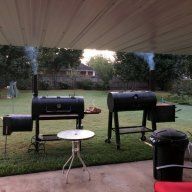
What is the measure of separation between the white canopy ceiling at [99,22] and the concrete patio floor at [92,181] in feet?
8.28

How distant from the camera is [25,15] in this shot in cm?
391

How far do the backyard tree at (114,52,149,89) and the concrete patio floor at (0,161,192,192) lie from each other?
17.4 m

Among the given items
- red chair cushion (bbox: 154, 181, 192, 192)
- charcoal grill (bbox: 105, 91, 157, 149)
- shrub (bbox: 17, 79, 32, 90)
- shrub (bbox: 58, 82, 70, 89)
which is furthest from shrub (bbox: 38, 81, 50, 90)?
red chair cushion (bbox: 154, 181, 192, 192)

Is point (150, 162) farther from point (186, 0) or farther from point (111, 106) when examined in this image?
point (186, 0)

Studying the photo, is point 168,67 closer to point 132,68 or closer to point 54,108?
point 132,68

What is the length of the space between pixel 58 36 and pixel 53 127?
433cm

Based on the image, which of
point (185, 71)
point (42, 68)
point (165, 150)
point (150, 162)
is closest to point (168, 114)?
point (150, 162)

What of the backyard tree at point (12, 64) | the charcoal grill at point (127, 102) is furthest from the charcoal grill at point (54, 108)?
the backyard tree at point (12, 64)

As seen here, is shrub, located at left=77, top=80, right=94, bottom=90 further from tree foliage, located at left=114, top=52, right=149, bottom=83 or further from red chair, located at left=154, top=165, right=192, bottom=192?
red chair, located at left=154, top=165, right=192, bottom=192

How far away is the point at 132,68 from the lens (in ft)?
73.8

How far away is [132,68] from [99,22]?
60.8 ft

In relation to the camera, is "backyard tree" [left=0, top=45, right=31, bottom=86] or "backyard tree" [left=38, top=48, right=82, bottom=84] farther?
"backyard tree" [left=38, top=48, right=82, bottom=84]

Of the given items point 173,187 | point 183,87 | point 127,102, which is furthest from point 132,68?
point 173,187

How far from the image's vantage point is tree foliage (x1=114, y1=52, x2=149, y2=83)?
22062 mm
